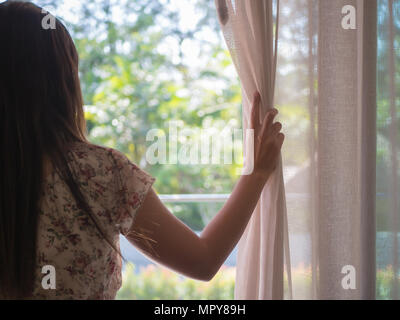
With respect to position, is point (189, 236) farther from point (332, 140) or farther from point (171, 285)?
point (171, 285)

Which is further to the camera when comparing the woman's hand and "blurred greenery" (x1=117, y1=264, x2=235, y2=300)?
"blurred greenery" (x1=117, y1=264, x2=235, y2=300)

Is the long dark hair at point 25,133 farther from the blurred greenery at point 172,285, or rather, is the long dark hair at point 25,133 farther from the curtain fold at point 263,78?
the blurred greenery at point 172,285

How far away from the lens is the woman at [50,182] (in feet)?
2.02

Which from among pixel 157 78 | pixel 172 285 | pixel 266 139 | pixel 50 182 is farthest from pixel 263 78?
pixel 157 78

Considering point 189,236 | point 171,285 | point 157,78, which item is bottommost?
point 171,285

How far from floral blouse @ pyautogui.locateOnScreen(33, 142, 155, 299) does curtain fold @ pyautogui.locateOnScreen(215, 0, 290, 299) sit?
13.7 inches

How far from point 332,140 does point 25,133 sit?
0.69 m

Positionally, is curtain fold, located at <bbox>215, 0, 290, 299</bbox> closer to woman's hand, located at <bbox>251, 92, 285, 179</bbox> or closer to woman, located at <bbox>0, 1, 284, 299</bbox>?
woman's hand, located at <bbox>251, 92, 285, 179</bbox>

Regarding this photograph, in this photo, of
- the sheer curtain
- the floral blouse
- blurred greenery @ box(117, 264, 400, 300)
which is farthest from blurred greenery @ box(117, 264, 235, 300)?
the floral blouse

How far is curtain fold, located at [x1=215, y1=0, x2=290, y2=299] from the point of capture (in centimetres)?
86

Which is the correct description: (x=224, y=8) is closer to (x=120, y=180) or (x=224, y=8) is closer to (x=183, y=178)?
(x=120, y=180)

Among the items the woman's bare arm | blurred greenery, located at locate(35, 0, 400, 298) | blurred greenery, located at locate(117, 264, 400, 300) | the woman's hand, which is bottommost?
blurred greenery, located at locate(117, 264, 400, 300)

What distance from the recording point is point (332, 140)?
93cm

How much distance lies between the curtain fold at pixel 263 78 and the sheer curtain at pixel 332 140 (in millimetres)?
15
